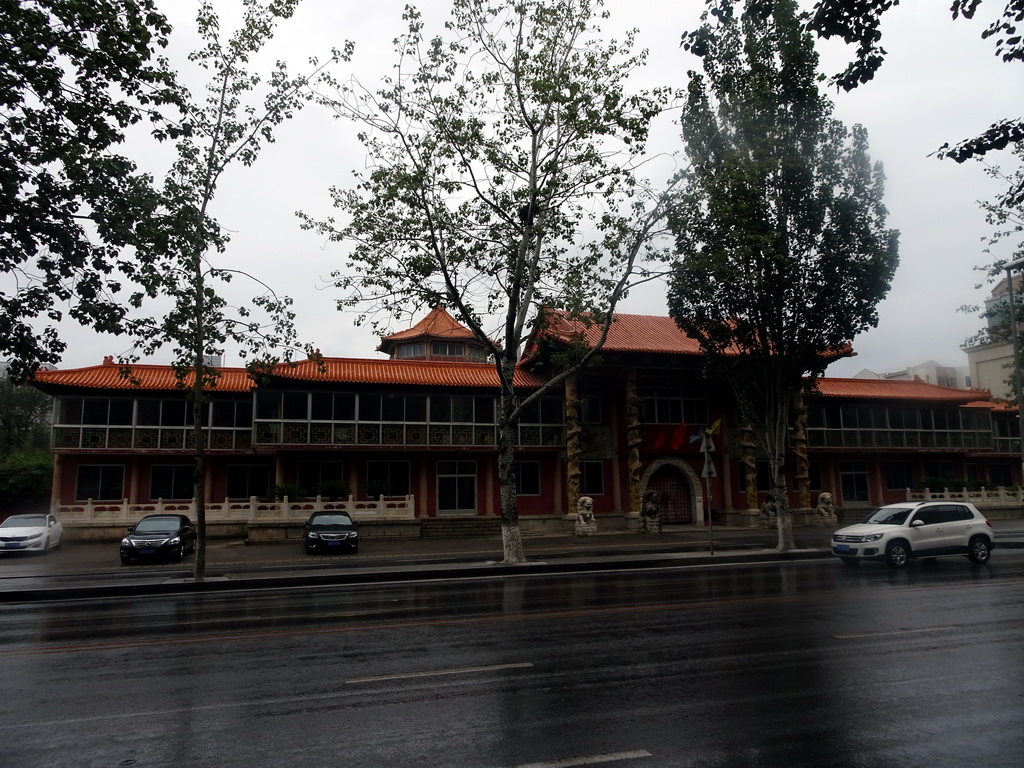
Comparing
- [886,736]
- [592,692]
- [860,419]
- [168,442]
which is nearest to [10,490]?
[168,442]

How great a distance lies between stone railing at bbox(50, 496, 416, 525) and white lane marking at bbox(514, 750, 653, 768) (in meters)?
24.0

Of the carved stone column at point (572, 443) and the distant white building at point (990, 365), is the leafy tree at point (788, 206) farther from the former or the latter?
the distant white building at point (990, 365)

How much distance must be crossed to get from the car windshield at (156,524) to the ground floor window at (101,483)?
898 centimetres

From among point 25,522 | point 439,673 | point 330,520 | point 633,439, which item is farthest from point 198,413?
point 633,439

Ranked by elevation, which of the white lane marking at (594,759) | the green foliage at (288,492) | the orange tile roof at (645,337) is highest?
the orange tile roof at (645,337)

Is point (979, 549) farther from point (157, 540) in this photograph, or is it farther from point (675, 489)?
point (157, 540)

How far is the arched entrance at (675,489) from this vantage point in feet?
115

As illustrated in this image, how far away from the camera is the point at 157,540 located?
2208cm

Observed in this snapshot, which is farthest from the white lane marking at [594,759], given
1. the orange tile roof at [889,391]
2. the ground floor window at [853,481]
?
the ground floor window at [853,481]

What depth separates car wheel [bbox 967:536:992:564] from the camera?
1766 cm

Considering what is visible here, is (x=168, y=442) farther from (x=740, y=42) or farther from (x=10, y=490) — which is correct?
(x=740, y=42)

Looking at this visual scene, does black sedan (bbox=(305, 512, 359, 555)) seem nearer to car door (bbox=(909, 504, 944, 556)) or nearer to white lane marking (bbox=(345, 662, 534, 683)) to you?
car door (bbox=(909, 504, 944, 556))

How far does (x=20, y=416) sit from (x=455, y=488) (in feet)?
140

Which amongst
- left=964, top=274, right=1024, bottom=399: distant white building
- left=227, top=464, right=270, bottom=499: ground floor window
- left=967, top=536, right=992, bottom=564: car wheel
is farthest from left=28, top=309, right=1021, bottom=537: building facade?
left=964, top=274, right=1024, bottom=399: distant white building
